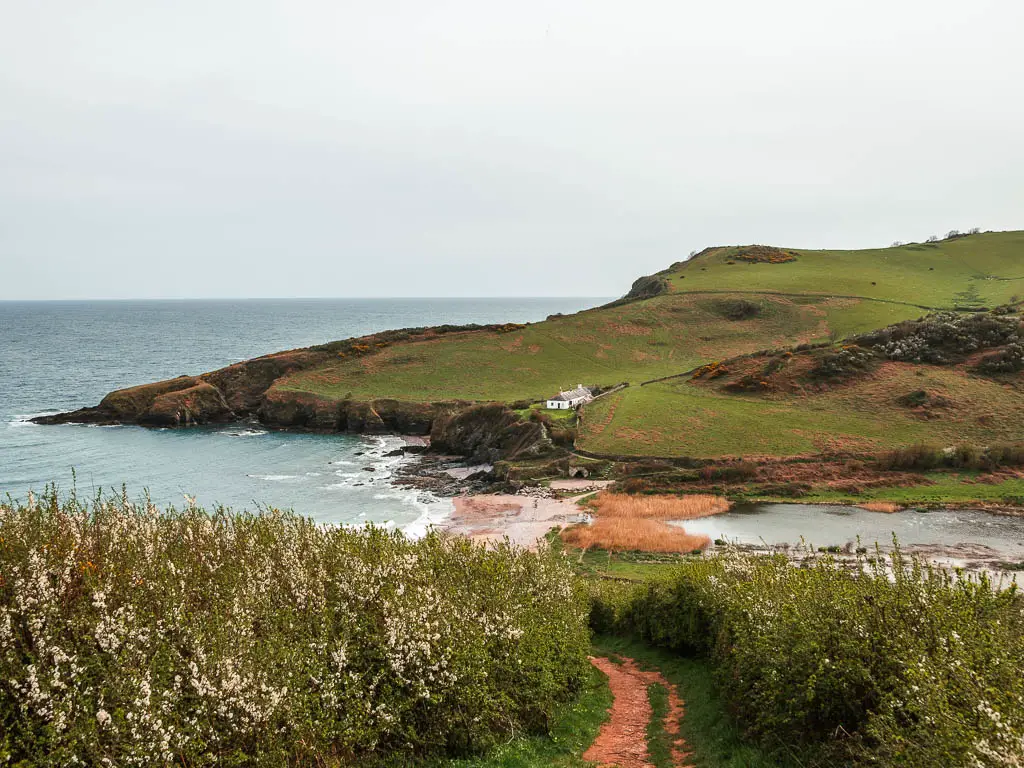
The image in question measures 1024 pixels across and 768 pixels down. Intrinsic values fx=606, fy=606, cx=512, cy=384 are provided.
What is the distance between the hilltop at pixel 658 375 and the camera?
6850 cm

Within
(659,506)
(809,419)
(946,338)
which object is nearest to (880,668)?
(659,506)

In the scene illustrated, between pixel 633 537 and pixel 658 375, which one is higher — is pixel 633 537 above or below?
below

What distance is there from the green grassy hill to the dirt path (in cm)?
5764

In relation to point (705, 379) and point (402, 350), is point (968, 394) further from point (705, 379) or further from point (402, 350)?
point (402, 350)

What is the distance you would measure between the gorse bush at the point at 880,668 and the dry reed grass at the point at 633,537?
83.1 ft

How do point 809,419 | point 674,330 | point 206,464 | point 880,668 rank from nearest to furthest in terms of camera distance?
point 880,668, point 809,419, point 206,464, point 674,330

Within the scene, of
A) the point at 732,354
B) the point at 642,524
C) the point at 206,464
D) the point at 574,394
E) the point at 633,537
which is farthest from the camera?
the point at 732,354

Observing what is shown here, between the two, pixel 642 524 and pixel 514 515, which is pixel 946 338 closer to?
pixel 642 524

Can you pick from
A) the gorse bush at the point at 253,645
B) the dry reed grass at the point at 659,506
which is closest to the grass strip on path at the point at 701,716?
the gorse bush at the point at 253,645

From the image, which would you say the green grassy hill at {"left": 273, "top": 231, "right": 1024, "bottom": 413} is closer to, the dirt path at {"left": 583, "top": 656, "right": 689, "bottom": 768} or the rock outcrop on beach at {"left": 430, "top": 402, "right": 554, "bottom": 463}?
the rock outcrop on beach at {"left": 430, "top": 402, "right": 554, "bottom": 463}

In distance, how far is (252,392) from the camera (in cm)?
10206

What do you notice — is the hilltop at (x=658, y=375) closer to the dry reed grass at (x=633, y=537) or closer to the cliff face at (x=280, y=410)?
the cliff face at (x=280, y=410)

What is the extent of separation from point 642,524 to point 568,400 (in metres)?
34.2

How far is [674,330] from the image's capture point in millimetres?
116500
